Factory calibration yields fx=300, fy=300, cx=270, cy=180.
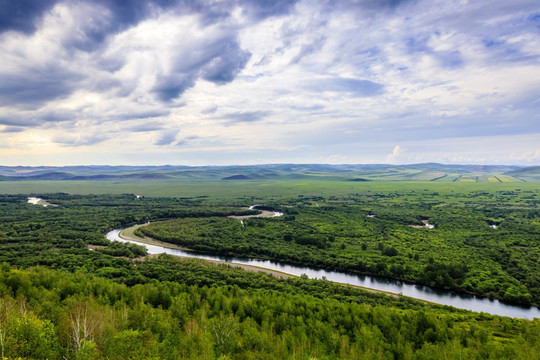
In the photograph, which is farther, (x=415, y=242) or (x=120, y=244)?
(x=415, y=242)

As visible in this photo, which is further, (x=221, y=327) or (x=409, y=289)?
(x=409, y=289)

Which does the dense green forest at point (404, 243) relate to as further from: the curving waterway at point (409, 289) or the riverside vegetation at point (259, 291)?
the curving waterway at point (409, 289)

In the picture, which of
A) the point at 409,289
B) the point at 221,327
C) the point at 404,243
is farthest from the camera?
the point at 404,243

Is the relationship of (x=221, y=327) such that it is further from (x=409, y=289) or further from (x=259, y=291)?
(x=409, y=289)

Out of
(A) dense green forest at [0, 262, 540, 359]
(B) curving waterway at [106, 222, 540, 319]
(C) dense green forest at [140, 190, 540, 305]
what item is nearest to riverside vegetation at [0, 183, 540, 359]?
(A) dense green forest at [0, 262, 540, 359]

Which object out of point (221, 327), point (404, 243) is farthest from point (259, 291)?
point (404, 243)

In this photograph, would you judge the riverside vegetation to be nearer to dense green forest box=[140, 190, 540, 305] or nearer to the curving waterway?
dense green forest box=[140, 190, 540, 305]

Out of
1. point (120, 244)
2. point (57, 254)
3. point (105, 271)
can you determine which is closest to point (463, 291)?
point (105, 271)

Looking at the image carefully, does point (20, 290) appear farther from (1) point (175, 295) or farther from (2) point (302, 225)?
(2) point (302, 225)
